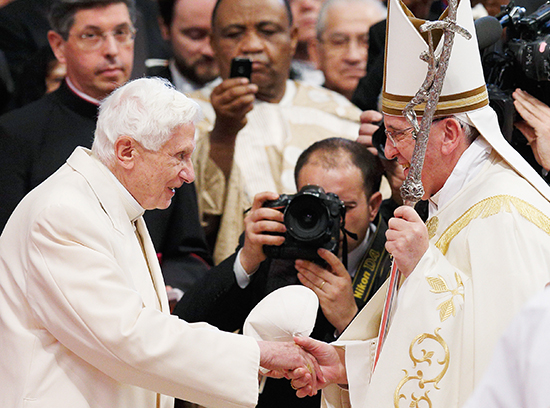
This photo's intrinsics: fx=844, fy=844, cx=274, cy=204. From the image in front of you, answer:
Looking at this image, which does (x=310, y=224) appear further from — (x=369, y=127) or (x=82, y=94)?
(x=82, y=94)

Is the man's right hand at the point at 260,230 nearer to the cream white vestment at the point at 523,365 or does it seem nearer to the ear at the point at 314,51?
the cream white vestment at the point at 523,365

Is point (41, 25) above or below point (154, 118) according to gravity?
below

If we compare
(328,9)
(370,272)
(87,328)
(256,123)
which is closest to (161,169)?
(87,328)

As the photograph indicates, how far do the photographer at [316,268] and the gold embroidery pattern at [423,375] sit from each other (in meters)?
0.63

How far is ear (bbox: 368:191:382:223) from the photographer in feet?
11.6

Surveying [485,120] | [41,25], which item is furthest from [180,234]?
[41,25]

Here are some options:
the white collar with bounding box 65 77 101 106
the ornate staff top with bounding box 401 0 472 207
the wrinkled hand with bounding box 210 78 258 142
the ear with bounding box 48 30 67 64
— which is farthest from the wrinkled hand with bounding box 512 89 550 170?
the ear with bounding box 48 30 67 64

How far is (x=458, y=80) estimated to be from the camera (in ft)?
8.93

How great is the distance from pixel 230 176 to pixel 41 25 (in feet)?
6.63

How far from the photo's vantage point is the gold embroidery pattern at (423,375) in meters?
2.51

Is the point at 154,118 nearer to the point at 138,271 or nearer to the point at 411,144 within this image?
the point at 138,271

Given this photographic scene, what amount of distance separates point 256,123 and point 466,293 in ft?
8.11

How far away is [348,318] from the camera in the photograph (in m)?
3.18

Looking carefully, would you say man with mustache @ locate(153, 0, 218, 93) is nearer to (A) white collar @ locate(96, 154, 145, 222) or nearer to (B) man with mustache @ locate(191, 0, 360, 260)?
(B) man with mustache @ locate(191, 0, 360, 260)
